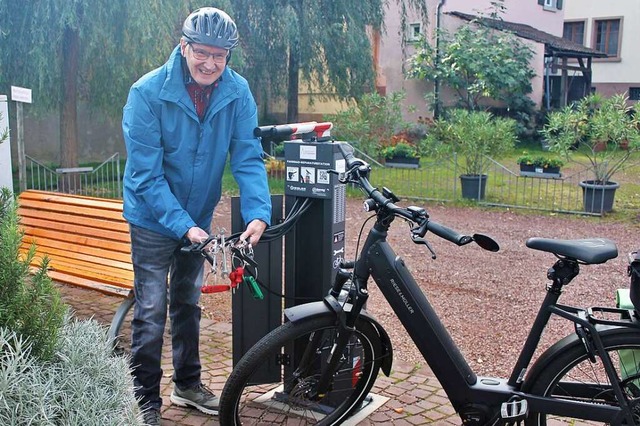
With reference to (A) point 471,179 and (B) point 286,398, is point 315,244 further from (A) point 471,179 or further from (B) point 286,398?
(A) point 471,179

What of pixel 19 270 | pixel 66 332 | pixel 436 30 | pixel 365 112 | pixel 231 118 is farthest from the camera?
pixel 436 30

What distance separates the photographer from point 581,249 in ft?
10.3

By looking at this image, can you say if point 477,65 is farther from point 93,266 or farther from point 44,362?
point 44,362

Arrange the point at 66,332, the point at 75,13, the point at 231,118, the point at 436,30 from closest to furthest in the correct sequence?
1. the point at 66,332
2. the point at 231,118
3. the point at 75,13
4. the point at 436,30

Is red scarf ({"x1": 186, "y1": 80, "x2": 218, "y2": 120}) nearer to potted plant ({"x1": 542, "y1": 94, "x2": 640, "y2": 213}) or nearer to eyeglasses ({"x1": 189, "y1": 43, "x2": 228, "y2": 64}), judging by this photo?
eyeglasses ({"x1": 189, "y1": 43, "x2": 228, "y2": 64})

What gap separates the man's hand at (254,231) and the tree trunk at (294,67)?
13535mm

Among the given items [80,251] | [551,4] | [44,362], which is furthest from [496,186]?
[551,4]

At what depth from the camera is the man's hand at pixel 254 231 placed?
348 centimetres

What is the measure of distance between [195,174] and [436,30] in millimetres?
21086

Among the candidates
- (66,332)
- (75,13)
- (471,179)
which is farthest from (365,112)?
(66,332)

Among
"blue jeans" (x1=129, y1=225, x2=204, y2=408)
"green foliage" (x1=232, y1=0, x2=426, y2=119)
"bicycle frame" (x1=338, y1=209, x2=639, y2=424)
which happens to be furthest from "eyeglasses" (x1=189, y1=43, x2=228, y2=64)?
"green foliage" (x1=232, y1=0, x2=426, y2=119)

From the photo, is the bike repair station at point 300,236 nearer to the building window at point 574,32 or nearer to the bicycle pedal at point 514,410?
the bicycle pedal at point 514,410

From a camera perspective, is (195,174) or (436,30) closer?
(195,174)

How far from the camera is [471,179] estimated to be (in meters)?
12.4
